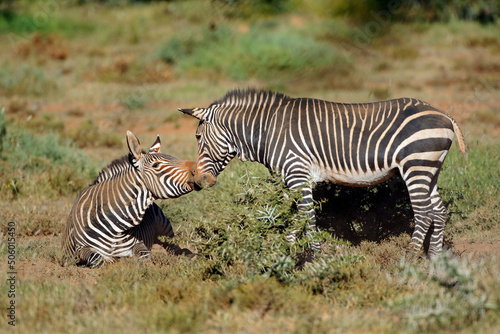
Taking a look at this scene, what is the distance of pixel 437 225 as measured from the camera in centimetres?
607

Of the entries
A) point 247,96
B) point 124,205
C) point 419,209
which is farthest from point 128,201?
point 419,209

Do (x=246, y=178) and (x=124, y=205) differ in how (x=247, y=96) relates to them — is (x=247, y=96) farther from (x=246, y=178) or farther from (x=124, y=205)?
(x=124, y=205)

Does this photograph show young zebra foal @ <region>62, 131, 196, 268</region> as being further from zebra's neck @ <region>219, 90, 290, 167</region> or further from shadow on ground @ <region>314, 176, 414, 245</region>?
shadow on ground @ <region>314, 176, 414, 245</region>

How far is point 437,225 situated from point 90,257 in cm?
365

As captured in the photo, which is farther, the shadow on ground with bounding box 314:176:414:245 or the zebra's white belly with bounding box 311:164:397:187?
the shadow on ground with bounding box 314:176:414:245

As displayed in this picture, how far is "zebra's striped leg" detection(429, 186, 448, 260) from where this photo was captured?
19.9 feet

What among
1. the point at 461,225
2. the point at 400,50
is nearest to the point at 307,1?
the point at 400,50

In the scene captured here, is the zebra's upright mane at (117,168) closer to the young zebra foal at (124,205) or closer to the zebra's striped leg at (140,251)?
the young zebra foal at (124,205)

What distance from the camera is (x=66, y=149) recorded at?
996 centimetres

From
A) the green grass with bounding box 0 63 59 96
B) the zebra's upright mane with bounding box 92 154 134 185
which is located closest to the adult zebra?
the zebra's upright mane with bounding box 92 154 134 185

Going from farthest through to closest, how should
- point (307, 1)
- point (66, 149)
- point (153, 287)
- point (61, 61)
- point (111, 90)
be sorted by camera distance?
point (61, 61), point (111, 90), point (307, 1), point (66, 149), point (153, 287)

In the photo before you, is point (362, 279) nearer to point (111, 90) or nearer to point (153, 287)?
point (153, 287)

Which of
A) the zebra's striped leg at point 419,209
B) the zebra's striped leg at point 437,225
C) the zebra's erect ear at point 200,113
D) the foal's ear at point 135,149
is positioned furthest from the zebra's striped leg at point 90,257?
the zebra's striped leg at point 437,225

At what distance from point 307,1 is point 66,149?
6346 millimetres
